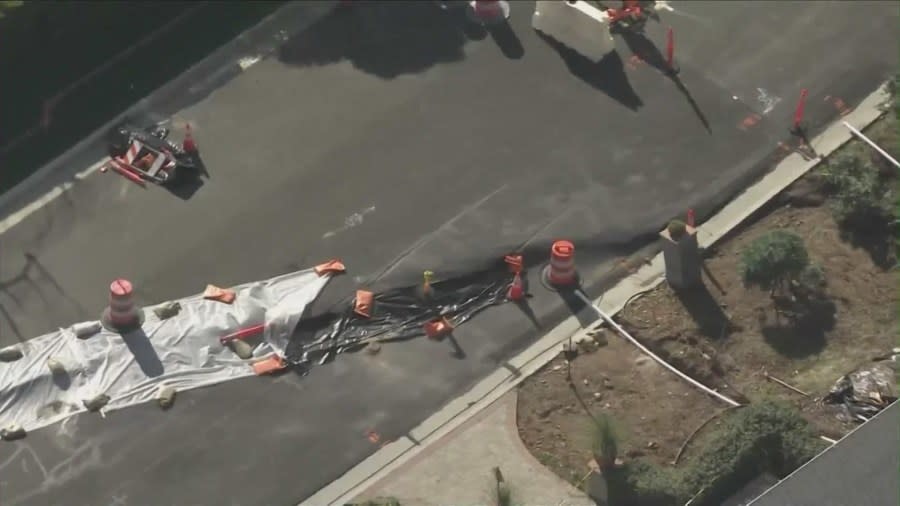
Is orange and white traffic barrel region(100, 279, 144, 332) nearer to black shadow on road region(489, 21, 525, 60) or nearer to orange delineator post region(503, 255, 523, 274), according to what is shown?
orange delineator post region(503, 255, 523, 274)

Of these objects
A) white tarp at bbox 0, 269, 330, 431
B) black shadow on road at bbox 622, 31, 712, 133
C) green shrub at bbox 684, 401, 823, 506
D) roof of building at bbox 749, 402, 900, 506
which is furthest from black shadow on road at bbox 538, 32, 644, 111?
roof of building at bbox 749, 402, 900, 506

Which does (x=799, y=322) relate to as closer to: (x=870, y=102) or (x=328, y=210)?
(x=870, y=102)

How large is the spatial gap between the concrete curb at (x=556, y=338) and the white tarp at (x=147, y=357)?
105 inches

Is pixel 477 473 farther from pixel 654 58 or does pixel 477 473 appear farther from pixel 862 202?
pixel 654 58

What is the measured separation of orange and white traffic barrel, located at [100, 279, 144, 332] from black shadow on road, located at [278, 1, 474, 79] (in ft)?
20.4

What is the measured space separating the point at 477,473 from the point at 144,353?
584 cm

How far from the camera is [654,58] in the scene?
28.6 m

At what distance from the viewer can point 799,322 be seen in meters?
24.5

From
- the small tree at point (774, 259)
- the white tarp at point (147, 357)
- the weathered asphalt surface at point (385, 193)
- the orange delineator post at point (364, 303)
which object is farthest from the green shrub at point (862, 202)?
the white tarp at point (147, 357)

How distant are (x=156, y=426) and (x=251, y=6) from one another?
9512 millimetres

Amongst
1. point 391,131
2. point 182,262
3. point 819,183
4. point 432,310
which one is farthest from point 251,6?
point 819,183

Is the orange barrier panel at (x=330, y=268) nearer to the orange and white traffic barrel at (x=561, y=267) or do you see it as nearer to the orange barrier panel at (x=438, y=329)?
the orange barrier panel at (x=438, y=329)

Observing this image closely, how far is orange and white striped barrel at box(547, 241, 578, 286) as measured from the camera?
25.0 metres

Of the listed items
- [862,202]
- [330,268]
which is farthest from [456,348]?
[862,202]
